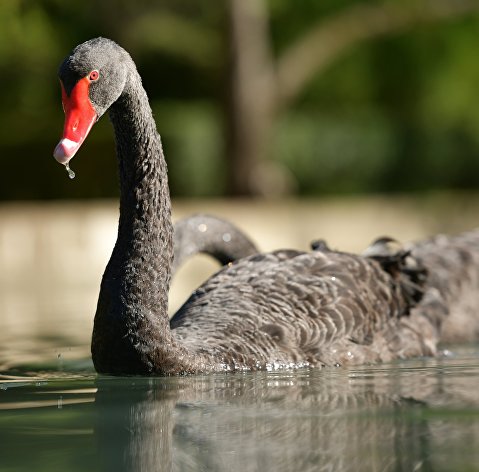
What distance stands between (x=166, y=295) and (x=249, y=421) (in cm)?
125

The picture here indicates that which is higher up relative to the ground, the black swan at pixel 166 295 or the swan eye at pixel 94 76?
the swan eye at pixel 94 76

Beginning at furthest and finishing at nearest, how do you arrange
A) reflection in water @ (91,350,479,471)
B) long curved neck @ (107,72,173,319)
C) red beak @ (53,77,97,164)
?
long curved neck @ (107,72,173,319), red beak @ (53,77,97,164), reflection in water @ (91,350,479,471)

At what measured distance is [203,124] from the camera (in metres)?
20.1

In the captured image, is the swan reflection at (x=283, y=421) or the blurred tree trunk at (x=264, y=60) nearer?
the swan reflection at (x=283, y=421)

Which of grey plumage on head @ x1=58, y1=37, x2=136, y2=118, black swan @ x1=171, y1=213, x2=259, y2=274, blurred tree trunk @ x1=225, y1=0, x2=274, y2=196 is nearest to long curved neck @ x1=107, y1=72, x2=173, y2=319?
grey plumage on head @ x1=58, y1=37, x2=136, y2=118

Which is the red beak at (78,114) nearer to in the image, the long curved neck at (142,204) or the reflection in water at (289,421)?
the long curved neck at (142,204)

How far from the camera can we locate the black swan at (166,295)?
15.4 feet

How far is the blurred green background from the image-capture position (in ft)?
57.3

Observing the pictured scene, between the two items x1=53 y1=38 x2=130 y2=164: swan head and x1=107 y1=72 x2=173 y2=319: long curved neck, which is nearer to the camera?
x1=53 y1=38 x2=130 y2=164: swan head

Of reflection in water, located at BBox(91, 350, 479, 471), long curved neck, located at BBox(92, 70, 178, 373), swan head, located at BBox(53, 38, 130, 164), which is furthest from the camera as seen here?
long curved neck, located at BBox(92, 70, 178, 373)

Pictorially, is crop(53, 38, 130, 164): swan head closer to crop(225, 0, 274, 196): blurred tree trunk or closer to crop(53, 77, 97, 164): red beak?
crop(53, 77, 97, 164): red beak

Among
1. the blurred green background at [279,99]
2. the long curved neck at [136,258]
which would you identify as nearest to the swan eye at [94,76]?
the long curved neck at [136,258]

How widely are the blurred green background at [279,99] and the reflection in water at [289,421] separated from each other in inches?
483

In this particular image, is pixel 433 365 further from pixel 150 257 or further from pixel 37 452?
pixel 37 452
